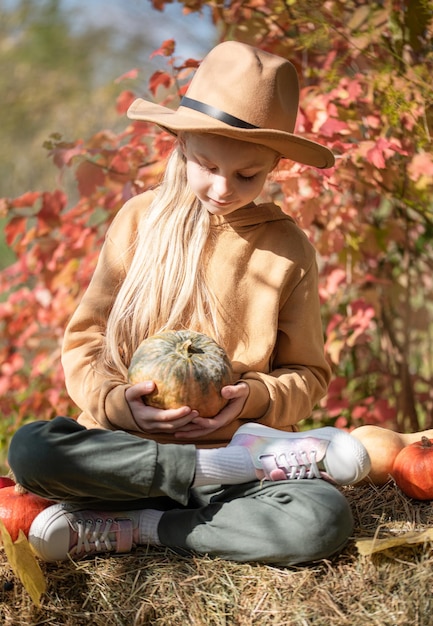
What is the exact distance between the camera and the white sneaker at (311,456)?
246 cm

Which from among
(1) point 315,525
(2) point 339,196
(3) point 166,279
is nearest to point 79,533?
(1) point 315,525

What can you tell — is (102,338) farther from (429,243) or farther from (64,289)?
(429,243)

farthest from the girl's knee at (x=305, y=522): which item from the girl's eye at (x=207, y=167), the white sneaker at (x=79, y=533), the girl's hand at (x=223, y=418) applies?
the girl's eye at (x=207, y=167)

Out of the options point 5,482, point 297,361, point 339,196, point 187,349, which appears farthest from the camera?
point 339,196

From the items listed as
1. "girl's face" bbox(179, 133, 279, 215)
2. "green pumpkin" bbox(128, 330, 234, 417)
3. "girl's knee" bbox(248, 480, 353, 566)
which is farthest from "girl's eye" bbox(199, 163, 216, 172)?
"girl's knee" bbox(248, 480, 353, 566)

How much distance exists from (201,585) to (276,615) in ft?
0.75

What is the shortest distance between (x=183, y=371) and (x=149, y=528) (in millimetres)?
478

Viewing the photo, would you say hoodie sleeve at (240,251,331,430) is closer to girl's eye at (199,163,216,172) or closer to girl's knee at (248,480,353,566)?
girl's knee at (248,480,353,566)

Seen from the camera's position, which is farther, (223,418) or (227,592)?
(223,418)

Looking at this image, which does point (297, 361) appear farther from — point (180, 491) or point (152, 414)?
point (180, 491)

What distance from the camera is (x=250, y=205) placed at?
9.87ft

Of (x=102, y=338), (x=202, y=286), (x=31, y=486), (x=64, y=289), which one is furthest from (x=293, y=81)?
(x=64, y=289)

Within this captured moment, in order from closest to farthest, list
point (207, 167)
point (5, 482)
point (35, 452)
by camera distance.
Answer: point (35, 452)
point (207, 167)
point (5, 482)

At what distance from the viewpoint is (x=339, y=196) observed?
4.28 metres
